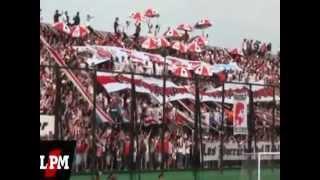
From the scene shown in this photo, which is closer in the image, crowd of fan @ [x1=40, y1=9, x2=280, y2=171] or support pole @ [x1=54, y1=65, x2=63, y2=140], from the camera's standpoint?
support pole @ [x1=54, y1=65, x2=63, y2=140]

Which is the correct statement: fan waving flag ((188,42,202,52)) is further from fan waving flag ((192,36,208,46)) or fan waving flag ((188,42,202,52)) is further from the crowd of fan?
the crowd of fan

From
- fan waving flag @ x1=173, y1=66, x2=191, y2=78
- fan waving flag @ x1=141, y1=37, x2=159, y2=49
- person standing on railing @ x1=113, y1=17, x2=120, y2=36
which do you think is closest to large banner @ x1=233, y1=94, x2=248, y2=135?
fan waving flag @ x1=173, y1=66, x2=191, y2=78

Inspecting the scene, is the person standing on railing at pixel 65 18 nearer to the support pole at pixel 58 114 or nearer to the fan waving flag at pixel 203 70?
the support pole at pixel 58 114

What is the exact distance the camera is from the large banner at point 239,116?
20.2 feet

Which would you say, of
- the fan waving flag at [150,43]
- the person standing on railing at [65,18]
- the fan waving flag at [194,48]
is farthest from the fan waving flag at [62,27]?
the fan waving flag at [194,48]

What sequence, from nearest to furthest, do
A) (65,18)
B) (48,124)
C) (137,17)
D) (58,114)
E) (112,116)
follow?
(48,124) → (58,114) → (112,116) → (65,18) → (137,17)

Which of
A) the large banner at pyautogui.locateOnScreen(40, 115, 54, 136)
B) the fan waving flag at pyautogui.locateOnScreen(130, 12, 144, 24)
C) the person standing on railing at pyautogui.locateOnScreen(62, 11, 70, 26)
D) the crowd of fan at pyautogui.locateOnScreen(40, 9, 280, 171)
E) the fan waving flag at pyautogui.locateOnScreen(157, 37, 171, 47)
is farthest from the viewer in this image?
the fan waving flag at pyautogui.locateOnScreen(157, 37, 171, 47)

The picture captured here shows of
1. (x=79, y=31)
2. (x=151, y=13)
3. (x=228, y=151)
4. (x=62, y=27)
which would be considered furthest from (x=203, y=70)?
(x=62, y=27)

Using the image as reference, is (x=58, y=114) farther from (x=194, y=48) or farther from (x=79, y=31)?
(x=194, y=48)

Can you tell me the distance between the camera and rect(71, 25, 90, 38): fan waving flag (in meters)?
5.74

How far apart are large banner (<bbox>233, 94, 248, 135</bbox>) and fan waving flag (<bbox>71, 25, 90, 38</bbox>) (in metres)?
1.70

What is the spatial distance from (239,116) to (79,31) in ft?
6.18

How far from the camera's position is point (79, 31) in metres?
5.77
